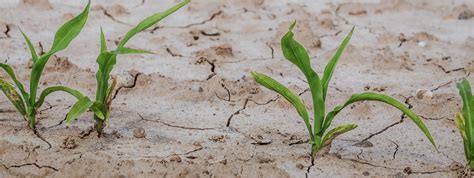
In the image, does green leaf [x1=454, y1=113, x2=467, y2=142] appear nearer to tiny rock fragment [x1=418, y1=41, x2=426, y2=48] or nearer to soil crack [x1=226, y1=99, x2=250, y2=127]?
soil crack [x1=226, y1=99, x2=250, y2=127]

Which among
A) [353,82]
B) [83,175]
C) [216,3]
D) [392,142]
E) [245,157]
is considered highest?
[216,3]

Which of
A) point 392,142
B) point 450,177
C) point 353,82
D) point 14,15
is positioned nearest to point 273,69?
point 353,82

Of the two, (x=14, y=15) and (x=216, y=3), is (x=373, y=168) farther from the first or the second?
(x=14, y=15)

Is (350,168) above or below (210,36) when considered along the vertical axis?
below

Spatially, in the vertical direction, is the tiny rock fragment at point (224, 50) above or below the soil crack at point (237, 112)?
above

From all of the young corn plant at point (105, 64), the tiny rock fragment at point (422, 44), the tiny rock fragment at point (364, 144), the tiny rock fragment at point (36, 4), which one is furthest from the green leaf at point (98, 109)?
the tiny rock fragment at point (422, 44)

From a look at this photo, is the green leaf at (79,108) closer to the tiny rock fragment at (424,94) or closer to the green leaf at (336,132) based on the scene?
the green leaf at (336,132)

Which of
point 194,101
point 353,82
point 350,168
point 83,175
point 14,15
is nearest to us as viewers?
point 83,175
